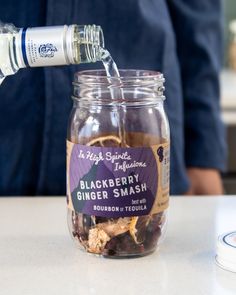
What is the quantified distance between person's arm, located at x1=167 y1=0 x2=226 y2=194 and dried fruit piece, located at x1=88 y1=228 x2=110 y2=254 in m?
0.54

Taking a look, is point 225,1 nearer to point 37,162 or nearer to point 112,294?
point 37,162

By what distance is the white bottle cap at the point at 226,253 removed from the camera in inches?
25.8

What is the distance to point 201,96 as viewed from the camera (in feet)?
3.97

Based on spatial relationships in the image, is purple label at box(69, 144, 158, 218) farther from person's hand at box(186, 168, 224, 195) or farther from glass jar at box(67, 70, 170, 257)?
person's hand at box(186, 168, 224, 195)

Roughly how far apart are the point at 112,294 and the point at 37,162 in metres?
0.41

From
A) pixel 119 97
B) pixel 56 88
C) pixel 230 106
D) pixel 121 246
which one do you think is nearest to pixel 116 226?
pixel 121 246

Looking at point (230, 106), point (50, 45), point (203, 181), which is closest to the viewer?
point (50, 45)

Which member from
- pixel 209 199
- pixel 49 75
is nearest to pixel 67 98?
pixel 49 75

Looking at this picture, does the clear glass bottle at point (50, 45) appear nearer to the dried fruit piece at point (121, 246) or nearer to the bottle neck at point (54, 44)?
the bottle neck at point (54, 44)

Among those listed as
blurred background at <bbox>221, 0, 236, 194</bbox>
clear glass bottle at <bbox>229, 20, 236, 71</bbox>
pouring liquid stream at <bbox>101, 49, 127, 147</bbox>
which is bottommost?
blurred background at <bbox>221, 0, 236, 194</bbox>

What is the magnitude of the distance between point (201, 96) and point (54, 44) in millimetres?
590

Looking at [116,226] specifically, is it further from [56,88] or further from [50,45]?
[56,88]

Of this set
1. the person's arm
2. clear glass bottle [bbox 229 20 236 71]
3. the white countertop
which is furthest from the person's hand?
clear glass bottle [bbox 229 20 236 71]

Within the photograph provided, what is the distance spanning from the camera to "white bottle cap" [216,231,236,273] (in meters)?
0.65
